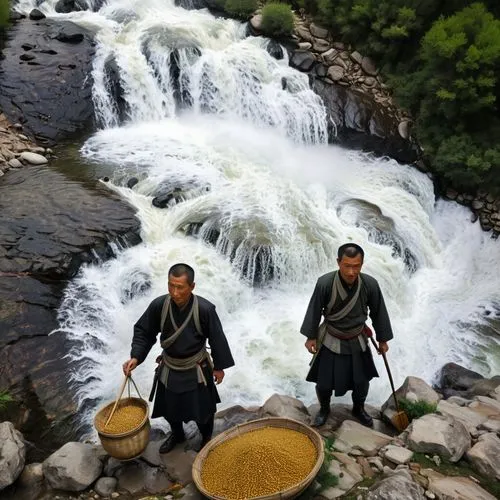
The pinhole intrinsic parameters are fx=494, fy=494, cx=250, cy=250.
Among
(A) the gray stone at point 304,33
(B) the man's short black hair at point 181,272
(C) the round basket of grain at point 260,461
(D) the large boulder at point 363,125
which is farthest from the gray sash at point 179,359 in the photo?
(A) the gray stone at point 304,33

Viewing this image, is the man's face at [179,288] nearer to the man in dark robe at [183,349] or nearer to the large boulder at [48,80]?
the man in dark robe at [183,349]

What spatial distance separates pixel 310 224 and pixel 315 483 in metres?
5.02

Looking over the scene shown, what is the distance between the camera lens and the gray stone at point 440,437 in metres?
3.76

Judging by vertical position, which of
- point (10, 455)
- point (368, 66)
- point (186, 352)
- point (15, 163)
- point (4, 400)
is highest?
point (368, 66)

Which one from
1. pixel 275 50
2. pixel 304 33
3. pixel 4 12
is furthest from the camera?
pixel 304 33

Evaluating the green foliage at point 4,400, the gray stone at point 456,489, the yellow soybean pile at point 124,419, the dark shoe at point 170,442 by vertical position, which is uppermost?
the gray stone at point 456,489

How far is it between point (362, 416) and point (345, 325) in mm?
1163

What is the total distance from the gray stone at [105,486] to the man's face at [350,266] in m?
2.31

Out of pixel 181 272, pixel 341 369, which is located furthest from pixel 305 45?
pixel 181 272

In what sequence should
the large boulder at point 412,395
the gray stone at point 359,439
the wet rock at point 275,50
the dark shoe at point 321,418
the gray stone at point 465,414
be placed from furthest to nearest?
the wet rock at point 275,50, the large boulder at point 412,395, the dark shoe at point 321,418, the gray stone at point 465,414, the gray stone at point 359,439

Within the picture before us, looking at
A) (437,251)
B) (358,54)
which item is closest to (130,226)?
(437,251)

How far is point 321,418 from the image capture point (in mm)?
4418

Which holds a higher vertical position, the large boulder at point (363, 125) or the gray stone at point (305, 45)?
the gray stone at point (305, 45)

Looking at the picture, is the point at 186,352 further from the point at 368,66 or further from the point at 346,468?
the point at 368,66
